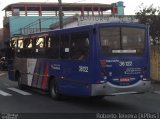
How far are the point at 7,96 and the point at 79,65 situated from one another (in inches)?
184

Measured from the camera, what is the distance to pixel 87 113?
12945mm

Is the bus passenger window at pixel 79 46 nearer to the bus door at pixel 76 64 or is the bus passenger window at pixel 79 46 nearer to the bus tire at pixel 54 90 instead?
the bus door at pixel 76 64

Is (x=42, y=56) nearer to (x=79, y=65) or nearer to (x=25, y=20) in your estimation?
(x=79, y=65)

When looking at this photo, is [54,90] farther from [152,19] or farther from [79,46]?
[152,19]

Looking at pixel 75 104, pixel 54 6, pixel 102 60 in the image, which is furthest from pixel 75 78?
pixel 54 6

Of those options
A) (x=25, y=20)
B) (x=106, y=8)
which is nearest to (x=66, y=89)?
(x=25, y=20)

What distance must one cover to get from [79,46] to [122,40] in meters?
1.47

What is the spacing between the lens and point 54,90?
16641 millimetres

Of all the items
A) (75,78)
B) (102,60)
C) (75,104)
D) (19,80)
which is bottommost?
(75,104)

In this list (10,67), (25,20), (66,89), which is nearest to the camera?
(66,89)

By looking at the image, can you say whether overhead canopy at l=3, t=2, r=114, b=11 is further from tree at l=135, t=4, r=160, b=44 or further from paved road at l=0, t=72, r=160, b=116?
paved road at l=0, t=72, r=160, b=116

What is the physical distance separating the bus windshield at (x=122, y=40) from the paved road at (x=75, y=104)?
1827mm

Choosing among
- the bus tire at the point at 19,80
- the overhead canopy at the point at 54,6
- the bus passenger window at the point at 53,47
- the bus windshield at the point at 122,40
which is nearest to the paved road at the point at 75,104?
the bus passenger window at the point at 53,47

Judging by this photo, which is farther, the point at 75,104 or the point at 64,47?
the point at 64,47
